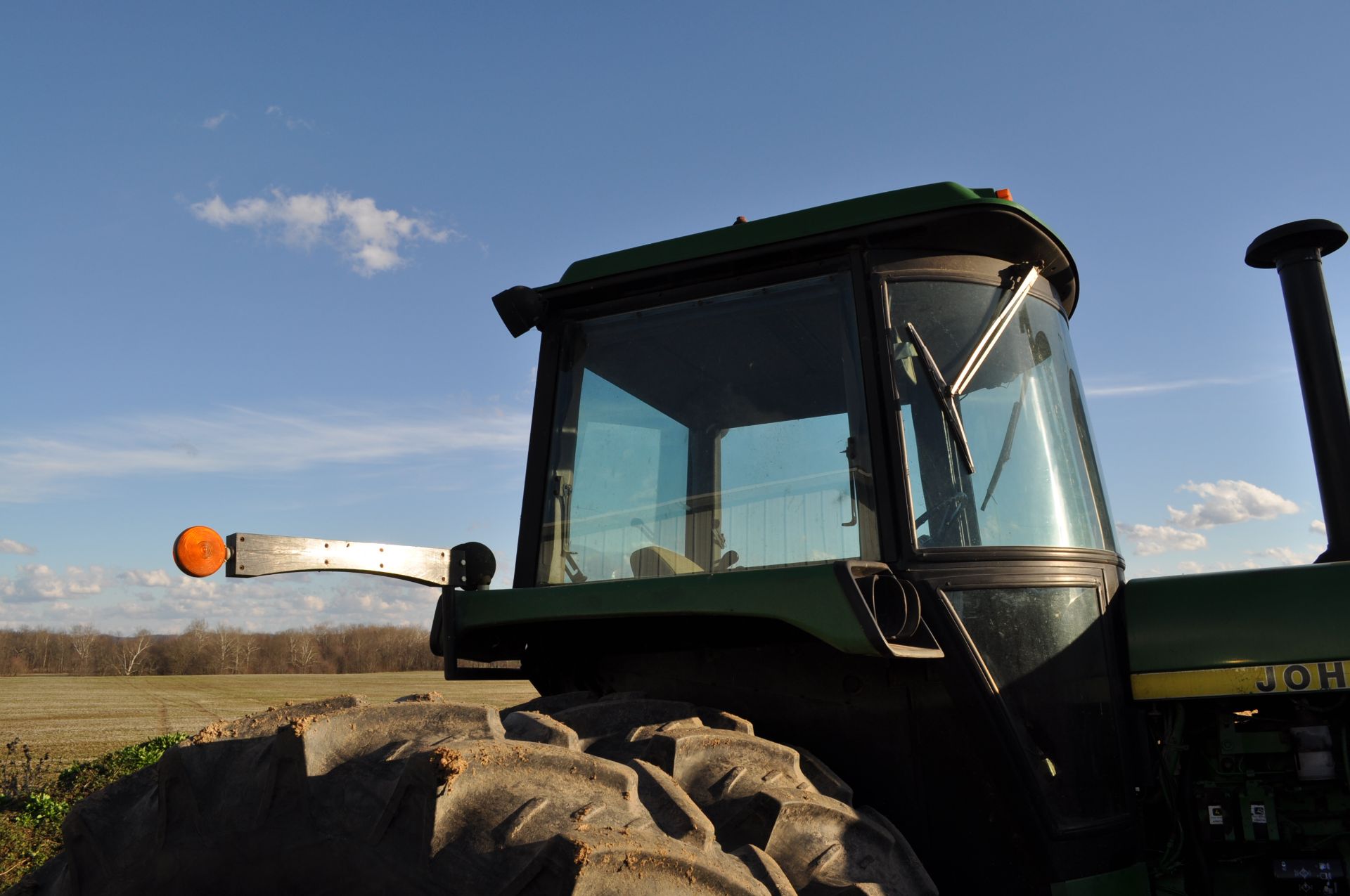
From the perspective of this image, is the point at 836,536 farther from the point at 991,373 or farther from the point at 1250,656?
the point at 1250,656

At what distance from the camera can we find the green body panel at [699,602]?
2.32 m

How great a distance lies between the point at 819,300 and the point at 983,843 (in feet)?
4.99

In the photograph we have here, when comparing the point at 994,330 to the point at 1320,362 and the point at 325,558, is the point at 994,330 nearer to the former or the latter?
the point at 1320,362

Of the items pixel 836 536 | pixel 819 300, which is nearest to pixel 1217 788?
pixel 836 536

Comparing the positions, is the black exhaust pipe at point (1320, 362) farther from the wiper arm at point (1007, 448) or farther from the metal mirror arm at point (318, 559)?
the metal mirror arm at point (318, 559)

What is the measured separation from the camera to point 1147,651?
112 inches

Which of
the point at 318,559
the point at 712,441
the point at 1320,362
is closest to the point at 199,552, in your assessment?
the point at 318,559

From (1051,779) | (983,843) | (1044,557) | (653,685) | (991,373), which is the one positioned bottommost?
(983,843)

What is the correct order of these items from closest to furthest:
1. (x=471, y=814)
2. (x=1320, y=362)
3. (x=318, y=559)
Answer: (x=471, y=814) < (x=318, y=559) < (x=1320, y=362)

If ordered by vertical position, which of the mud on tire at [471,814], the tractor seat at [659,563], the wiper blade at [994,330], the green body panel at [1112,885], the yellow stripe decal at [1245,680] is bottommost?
the green body panel at [1112,885]

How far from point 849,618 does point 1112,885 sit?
1040 mm

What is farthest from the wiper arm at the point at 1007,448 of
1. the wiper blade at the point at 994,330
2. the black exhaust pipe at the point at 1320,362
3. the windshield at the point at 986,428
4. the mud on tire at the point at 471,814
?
the black exhaust pipe at the point at 1320,362

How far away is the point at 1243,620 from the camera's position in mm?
2793

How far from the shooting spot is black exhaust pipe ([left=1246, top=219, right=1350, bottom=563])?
3213 mm
